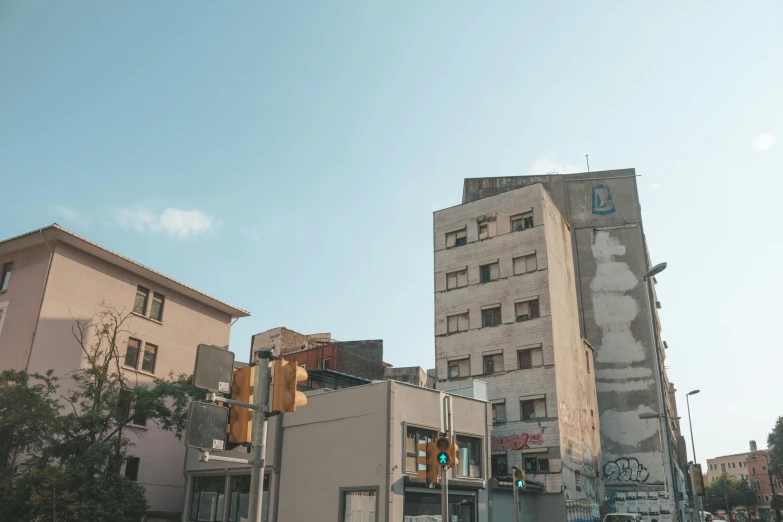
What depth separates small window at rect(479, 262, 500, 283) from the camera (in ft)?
144

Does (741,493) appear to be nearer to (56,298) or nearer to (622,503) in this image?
(622,503)

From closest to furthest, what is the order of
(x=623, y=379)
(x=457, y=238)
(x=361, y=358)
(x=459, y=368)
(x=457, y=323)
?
(x=459, y=368), (x=457, y=323), (x=457, y=238), (x=623, y=379), (x=361, y=358)

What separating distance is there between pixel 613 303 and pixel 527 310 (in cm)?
1397

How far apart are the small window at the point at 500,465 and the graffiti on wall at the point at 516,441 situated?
1.39 feet

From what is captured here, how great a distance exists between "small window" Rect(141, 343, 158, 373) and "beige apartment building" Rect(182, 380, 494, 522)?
8282 mm

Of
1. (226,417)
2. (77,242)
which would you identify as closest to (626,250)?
(77,242)

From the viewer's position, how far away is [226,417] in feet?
22.2

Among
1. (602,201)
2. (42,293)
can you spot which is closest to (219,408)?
(42,293)

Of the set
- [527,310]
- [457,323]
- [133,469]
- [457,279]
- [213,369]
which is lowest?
[133,469]

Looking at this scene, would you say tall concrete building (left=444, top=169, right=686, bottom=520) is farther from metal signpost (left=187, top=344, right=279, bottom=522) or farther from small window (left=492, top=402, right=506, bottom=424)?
metal signpost (left=187, top=344, right=279, bottom=522)

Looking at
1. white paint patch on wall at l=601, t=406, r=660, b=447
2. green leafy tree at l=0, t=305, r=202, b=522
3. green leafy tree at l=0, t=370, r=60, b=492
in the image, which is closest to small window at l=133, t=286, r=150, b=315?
green leafy tree at l=0, t=305, r=202, b=522

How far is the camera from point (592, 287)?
52.7m

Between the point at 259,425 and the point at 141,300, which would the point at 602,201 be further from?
the point at 259,425

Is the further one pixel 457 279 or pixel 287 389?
pixel 457 279
